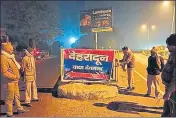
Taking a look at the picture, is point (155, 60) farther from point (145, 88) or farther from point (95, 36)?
point (95, 36)

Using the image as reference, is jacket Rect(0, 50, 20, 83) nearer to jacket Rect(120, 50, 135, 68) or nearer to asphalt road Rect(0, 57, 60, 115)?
asphalt road Rect(0, 57, 60, 115)

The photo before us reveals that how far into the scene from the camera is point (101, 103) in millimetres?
2314

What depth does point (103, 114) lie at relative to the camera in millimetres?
2279

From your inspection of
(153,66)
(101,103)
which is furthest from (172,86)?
(101,103)

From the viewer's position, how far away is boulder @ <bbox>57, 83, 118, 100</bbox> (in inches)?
91.5

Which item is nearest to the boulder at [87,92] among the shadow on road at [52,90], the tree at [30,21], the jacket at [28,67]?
the shadow on road at [52,90]

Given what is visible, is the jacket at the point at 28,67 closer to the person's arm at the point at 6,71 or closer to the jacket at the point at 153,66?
the person's arm at the point at 6,71

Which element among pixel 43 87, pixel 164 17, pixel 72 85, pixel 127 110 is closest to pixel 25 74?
pixel 43 87

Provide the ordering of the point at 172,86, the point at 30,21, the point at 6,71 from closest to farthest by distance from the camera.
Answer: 1. the point at 172,86
2. the point at 6,71
3. the point at 30,21

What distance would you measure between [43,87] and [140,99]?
953mm

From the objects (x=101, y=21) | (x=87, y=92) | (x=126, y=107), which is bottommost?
(x=126, y=107)

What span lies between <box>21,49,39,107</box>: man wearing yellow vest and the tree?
18 centimetres

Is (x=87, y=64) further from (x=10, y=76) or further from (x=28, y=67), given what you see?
(x=10, y=76)

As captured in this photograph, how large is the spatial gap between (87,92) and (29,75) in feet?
1.91
